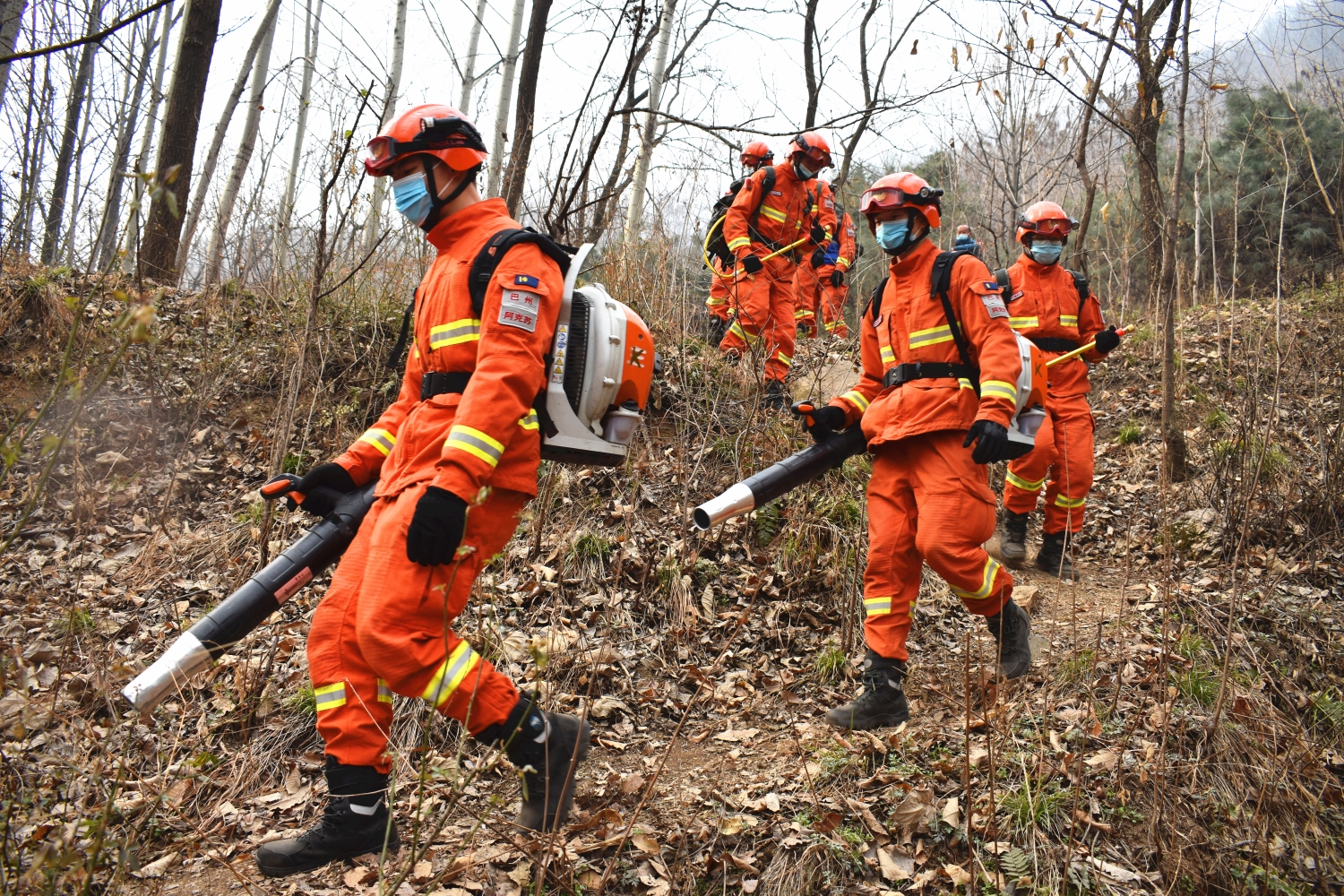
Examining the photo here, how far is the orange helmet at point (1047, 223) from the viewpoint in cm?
605

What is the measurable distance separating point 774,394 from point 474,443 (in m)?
4.59

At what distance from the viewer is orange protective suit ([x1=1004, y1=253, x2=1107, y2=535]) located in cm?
593

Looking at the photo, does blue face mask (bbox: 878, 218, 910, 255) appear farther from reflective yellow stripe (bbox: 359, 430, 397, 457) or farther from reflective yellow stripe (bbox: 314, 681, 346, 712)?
reflective yellow stripe (bbox: 314, 681, 346, 712)

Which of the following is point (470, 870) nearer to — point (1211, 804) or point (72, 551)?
point (1211, 804)

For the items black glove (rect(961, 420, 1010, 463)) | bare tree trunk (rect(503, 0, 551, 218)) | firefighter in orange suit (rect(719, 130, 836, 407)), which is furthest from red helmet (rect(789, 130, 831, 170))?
black glove (rect(961, 420, 1010, 463))

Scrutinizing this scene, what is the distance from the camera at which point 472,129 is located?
3.15 m

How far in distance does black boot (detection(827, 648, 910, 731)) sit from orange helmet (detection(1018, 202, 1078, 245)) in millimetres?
3718

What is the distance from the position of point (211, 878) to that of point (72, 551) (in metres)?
2.95

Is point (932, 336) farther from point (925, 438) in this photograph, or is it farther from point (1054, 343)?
point (1054, 343)

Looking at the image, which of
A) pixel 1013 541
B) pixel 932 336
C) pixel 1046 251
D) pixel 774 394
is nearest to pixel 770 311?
pixel 774 394

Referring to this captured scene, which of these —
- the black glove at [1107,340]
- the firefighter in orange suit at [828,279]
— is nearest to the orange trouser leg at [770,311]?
the firefighter in orange suit at [828,279]

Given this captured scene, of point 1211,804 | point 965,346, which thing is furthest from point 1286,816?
point 965,346

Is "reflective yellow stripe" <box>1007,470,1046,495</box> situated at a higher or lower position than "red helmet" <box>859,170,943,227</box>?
lower

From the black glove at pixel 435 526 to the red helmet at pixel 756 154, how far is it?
6.90m
